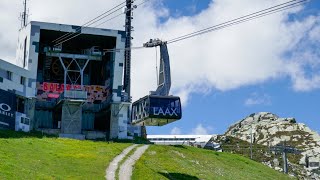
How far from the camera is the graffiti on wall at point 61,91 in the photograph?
4306 inches

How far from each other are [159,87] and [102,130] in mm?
54028

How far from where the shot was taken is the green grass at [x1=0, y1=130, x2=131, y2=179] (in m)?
52.5

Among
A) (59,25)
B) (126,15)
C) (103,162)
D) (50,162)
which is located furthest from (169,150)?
(126,15)

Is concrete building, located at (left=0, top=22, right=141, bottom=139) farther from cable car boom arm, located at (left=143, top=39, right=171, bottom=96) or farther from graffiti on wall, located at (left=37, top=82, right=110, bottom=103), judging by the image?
cable car boom arm, located at (left=143, top=39, right=171, bottom=96)

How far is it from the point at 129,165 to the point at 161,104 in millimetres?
11651

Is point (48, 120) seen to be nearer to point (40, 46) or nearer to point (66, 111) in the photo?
point (66, 111)

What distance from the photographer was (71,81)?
4532 inches

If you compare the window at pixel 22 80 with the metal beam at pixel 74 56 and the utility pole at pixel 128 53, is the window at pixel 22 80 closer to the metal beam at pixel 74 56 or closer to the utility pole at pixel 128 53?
the metal beam at pixel 74 56

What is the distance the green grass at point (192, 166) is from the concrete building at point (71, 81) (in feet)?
72.2

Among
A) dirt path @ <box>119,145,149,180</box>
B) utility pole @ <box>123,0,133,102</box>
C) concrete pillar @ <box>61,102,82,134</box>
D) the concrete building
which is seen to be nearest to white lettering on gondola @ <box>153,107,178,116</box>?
dirt path @ <box>119,145,149,180</box>

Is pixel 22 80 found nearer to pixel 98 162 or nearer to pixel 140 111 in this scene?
pixel 98 162

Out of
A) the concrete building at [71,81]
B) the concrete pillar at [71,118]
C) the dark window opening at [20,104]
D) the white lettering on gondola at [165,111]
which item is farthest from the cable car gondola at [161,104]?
the concrete pillar at [71,118]

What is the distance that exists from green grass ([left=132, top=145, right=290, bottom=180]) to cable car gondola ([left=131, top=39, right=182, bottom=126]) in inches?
229

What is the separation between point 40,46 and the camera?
359 feet
